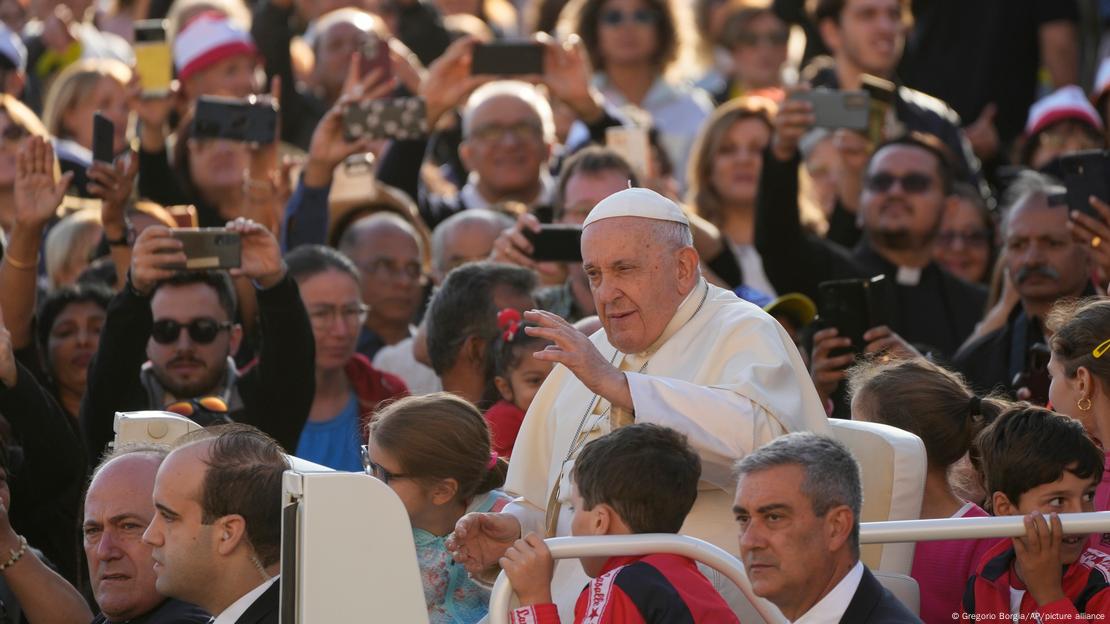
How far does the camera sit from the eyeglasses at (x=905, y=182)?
9281 millimetres

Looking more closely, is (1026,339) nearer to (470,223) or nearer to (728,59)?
(470,223)

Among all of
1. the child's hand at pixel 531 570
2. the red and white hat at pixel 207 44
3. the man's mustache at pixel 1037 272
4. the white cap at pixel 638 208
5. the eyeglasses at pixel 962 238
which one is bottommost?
the eyeglasses at pixel 962 238

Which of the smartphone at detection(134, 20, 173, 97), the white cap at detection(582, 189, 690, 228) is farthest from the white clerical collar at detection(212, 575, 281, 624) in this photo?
the smartphone at detection(134, 20, 173, 97)

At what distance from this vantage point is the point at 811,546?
4.71 meters

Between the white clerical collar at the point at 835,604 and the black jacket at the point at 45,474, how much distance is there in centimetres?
330

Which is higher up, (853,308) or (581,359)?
(581,359)

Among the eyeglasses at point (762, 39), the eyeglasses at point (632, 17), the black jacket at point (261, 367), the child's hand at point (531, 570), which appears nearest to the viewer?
the child's hand at point (531, 570)

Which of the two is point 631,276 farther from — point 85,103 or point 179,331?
point 85,103

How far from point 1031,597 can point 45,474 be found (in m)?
3.69

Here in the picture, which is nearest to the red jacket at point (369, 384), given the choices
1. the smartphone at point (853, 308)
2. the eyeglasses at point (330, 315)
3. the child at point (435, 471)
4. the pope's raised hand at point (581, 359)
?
the eyeglasses at point (330, 315)

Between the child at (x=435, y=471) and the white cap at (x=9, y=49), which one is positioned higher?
the white cap at (x=9, y=49)

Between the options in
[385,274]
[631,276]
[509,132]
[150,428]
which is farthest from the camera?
[509,132]

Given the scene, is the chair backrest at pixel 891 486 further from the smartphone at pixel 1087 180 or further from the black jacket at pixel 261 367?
the black jacket at pixel 261 367

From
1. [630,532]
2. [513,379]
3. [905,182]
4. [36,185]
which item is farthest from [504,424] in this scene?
[905,182]
